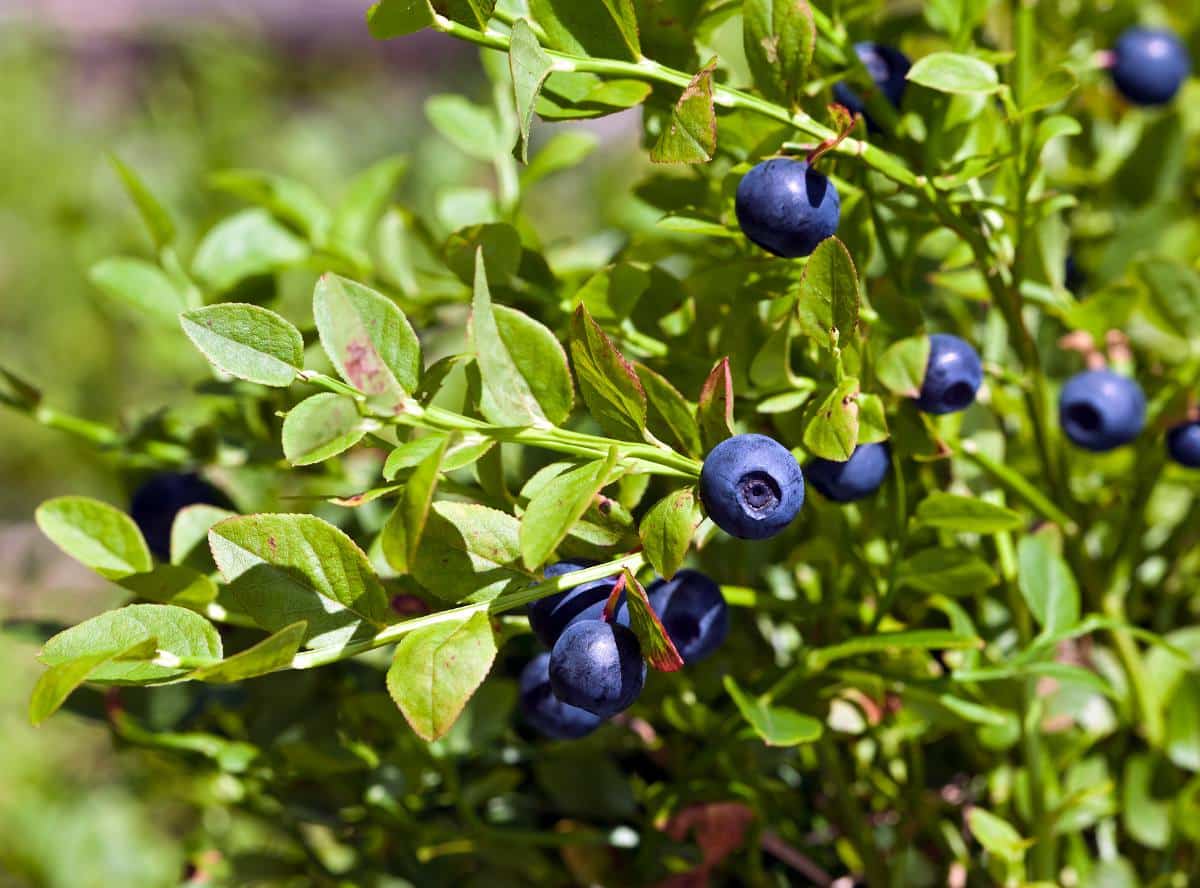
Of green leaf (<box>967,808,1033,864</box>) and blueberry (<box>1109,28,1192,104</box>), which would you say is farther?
blueberry (<box>1109,28,1192,104</box>)

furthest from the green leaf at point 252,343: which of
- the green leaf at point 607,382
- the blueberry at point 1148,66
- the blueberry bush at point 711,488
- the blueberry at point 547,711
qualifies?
the blueberry at point 1148,66

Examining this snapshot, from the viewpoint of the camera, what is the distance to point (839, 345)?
472 mm

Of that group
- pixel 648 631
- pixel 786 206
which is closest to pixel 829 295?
pixel 786 206

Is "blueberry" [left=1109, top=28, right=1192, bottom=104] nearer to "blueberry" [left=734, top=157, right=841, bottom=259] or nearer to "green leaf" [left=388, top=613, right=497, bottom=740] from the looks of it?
"blueberry" [left=734, top=157, right=841, bottom=259]

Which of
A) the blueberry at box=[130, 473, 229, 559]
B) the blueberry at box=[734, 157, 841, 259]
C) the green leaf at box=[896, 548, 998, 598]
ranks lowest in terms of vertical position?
the green leaf at box=[896, 548, 998, 598]

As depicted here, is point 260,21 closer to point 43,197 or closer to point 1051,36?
point 43,197

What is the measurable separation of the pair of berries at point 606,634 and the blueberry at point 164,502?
283 mm

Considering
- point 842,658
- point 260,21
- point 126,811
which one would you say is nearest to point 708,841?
point 842,658

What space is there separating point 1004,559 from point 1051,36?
1.31 ft

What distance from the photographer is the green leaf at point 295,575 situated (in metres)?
0.45

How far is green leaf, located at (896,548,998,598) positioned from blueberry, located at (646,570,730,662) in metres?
0.10

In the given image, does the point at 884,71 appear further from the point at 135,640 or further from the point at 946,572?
the point at 135,640

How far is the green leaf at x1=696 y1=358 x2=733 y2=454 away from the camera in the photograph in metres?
0.45

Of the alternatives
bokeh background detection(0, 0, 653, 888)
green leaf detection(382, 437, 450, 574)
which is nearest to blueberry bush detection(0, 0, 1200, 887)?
green leaf detection(382, 437, 450, 574)
